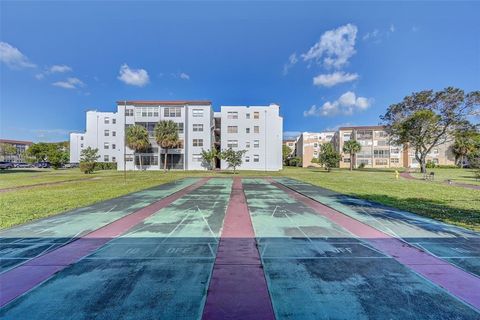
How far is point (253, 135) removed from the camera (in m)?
48.9

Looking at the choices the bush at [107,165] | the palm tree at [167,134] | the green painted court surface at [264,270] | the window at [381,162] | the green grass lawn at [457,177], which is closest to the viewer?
the green painted court surface at [264,270]

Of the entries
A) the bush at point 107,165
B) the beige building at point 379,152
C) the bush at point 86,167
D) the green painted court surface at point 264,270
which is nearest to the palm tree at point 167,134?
the bush at point 86,167

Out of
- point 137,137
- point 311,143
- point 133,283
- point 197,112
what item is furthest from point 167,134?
point 311,143

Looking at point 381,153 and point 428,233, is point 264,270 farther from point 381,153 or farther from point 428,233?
point 381,153

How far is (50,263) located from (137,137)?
40800 mm

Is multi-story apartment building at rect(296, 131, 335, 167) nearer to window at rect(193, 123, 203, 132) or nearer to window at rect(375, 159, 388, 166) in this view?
window at rect(375, 159, 388, 166)

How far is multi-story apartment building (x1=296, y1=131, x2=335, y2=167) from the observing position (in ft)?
265

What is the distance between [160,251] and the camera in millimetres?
5668

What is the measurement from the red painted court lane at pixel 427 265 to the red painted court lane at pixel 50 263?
25.7 ft

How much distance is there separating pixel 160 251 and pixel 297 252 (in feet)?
11.8

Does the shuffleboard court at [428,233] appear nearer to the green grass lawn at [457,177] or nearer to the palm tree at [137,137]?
the green grass lawn at [457,177]

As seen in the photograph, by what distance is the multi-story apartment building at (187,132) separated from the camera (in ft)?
152

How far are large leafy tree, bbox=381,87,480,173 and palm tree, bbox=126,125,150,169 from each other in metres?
49.8

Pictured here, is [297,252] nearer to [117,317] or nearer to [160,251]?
[160,251]
